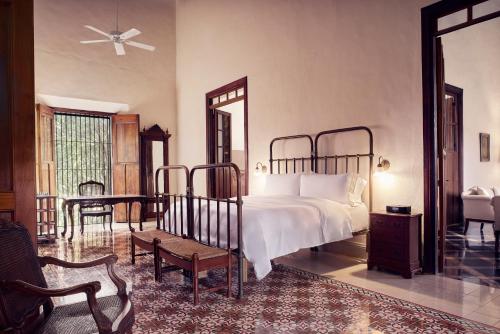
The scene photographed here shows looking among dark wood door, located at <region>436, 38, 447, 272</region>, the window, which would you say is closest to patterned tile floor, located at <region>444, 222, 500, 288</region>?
dark wood door, located at <region>436, 38, 447, 272</region>

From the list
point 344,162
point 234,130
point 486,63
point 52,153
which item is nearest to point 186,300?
point 344,162

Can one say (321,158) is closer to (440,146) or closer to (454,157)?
(440,146)

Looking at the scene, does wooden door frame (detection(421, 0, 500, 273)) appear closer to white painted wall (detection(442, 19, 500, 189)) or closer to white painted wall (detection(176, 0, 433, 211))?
white painted wall (detection(176, 0, 433, 211))

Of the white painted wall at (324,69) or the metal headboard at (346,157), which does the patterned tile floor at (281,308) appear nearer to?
the metal headboard at (346,157)

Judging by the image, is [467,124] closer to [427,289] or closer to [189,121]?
[427,289]

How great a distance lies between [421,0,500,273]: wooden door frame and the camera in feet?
11.7

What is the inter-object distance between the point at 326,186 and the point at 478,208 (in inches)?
108

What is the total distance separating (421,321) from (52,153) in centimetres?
658

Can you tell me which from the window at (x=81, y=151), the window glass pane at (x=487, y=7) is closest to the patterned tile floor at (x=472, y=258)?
the window glass pane at (x=487, y=7)

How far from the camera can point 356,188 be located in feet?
13.6

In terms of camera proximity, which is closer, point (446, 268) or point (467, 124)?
point (446, 268)

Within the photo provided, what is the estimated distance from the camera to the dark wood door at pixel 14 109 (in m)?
1.99

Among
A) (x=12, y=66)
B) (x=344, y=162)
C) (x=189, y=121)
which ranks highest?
(x=189, y=121)

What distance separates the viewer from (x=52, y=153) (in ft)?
21.9
